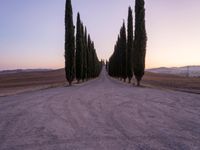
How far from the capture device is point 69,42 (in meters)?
34.0

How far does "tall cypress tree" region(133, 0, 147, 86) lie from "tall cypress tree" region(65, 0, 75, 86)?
8048mm

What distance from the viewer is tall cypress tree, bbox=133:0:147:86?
28.8 meters

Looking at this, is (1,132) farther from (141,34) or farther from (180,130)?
(141,34)

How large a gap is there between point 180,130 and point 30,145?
12.6 ft

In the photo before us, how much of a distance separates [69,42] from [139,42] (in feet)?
29.4

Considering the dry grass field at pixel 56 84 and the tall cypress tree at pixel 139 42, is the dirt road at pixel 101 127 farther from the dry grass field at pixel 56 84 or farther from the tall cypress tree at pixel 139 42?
the tall cypress tree at pixel 139 42

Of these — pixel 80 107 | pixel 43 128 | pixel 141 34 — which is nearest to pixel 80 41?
pixel 141 34

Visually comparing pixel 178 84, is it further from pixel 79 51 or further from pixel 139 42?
pixel 79 51

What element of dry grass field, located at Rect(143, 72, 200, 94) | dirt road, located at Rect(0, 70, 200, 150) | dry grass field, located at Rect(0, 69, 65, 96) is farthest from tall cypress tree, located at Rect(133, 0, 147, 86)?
dirt road, located at Rect(0, 70, 200, 150)

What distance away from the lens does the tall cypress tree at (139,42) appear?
28.8 m

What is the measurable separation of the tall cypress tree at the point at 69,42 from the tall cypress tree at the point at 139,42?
26.4 ft

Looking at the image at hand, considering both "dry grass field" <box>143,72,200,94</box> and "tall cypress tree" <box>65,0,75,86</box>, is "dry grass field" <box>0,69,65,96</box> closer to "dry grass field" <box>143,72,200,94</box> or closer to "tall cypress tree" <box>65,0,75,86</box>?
"tall cypress tree" <box>65,0,75,86</box>

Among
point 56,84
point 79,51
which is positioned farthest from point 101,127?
point 79,51

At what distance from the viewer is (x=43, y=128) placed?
8039 millimetres
